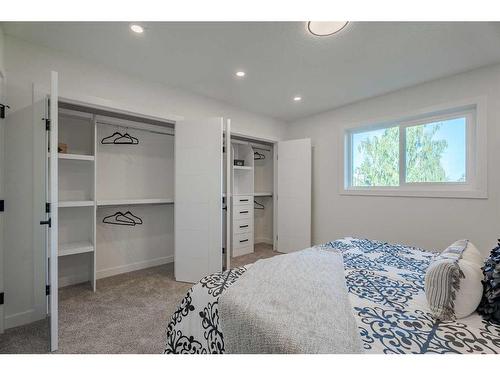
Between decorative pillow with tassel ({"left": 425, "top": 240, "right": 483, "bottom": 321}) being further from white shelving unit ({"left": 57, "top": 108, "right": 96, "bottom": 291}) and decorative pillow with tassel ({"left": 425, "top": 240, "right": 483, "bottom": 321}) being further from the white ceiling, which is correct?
white shelving unit ({"left": 57, "top": 108, "right": 96, "bottom": 291})

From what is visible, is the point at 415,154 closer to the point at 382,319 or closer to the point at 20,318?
the point at 382,319

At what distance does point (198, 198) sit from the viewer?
2820mm

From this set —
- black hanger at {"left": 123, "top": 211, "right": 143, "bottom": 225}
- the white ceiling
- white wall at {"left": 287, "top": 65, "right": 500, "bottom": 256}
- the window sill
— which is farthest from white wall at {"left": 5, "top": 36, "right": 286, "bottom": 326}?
the window sill

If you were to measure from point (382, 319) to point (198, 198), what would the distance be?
2.24 meters

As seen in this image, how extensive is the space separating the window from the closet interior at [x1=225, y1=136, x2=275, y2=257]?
1510mm

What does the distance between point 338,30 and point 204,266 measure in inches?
107

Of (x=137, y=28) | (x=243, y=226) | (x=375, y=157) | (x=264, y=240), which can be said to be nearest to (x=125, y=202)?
(x=137, y=28)

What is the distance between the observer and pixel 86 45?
2.08m

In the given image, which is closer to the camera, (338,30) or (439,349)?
(439,349)

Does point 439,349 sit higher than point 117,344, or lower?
higher

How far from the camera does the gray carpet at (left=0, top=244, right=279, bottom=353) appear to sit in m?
1.64

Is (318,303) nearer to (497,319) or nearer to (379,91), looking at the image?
(497,319)
